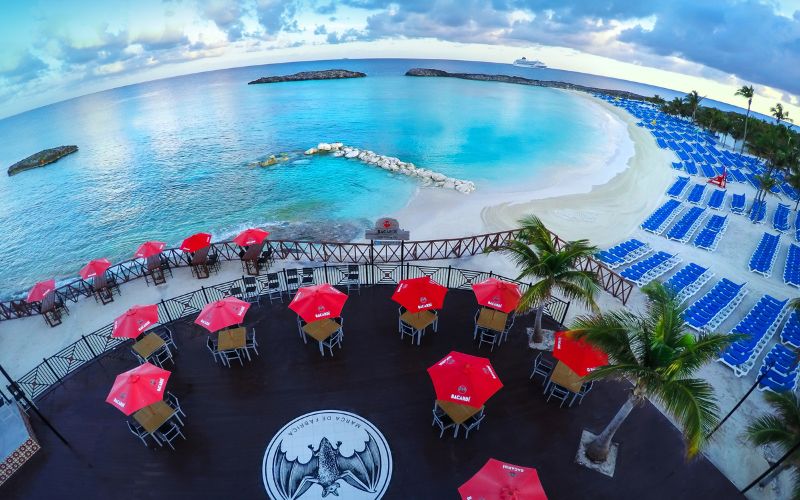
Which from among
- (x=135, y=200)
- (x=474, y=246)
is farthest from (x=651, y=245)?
(x=135, y=200)

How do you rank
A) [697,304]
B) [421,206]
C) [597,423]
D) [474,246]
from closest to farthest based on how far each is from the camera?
[597,423] → [697,304] → [474,246] → [421,206]

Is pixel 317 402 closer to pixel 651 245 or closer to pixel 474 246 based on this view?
pixel 474 246

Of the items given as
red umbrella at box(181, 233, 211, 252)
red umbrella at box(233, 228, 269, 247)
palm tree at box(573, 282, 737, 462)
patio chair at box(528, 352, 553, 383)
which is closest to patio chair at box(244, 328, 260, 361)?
red umbrella at box(233, 228, 269, 247)

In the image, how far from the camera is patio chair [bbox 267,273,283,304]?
15.7 m

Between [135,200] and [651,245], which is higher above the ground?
[651,245]

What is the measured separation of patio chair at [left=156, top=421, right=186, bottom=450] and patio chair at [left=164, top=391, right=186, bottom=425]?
22 centimetres

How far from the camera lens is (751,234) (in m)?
25.2

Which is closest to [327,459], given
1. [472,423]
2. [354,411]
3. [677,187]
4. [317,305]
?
[354,411]

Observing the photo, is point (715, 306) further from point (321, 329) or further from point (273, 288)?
point (273, 288)

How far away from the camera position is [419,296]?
12844mm

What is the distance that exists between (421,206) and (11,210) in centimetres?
4744

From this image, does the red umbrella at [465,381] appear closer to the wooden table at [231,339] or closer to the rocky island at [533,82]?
the wooden table at [231,339]

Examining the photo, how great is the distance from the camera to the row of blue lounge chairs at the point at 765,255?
20.5 metres

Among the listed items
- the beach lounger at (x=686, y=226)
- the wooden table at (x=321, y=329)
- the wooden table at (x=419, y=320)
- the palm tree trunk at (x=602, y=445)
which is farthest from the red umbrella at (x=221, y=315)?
the beach lounger at (x=686, y=226)
